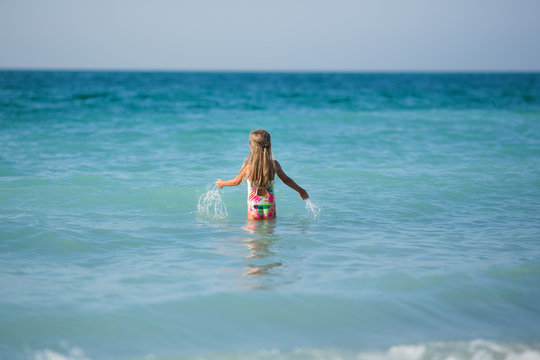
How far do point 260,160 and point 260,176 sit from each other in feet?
0.75

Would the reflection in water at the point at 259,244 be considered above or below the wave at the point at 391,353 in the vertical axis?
above

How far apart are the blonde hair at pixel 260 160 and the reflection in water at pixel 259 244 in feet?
1.92

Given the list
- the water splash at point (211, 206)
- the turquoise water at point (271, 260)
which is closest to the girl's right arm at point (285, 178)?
the turquoise water at point (271, 260)

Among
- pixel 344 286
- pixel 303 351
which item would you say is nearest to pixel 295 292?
pixel 344 286

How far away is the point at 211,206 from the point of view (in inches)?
312

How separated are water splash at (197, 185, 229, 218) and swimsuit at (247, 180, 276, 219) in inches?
29.0

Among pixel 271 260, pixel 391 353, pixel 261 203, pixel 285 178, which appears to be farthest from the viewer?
pixel 261 203

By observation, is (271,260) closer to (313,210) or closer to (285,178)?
(285,178)

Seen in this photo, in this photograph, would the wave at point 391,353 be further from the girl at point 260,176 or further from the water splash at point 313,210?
the water splash at point 313,210

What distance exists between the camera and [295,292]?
4.50 m

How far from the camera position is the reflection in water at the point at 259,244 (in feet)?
16.5

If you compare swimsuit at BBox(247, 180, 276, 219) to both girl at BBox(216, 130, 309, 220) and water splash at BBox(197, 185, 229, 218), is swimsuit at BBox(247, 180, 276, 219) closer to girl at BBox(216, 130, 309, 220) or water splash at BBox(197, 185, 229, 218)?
girl at BBox(216, 130, 309, 220)

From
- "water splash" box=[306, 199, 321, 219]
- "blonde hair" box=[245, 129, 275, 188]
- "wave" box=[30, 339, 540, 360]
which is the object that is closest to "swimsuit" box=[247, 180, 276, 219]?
"blonde hair" box=[245, 129, 275, 188]

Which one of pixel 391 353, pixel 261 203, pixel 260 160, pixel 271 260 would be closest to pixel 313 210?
pixel 261 203
